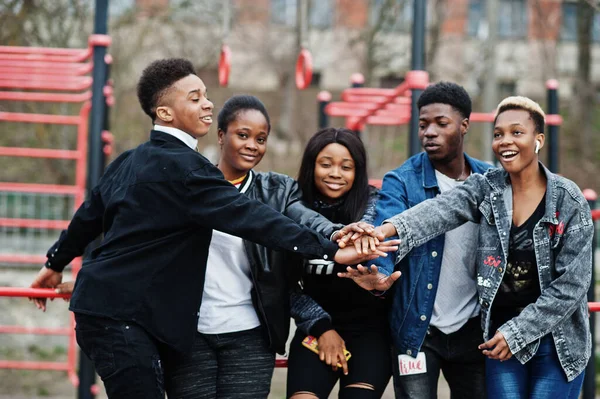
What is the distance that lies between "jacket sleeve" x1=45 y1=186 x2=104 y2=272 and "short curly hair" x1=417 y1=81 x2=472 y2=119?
1.31 meters

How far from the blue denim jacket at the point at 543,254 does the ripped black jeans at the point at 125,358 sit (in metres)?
0.94

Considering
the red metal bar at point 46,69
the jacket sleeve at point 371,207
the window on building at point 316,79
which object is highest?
the window on building at point 316,79

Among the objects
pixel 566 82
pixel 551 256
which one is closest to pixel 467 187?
pixel 551 256

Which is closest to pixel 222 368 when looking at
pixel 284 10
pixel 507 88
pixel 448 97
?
pixel 448 97

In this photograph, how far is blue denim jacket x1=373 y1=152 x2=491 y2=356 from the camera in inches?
121

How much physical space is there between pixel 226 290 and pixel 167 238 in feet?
1.28

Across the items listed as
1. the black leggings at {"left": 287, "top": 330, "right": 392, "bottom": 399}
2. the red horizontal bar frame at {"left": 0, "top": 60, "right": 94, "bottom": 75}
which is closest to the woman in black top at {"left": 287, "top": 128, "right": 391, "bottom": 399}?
the black leggings at {"left": 287, "top": 330, "right": 392, "bottom": 399}

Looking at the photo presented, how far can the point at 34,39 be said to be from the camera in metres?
10.8

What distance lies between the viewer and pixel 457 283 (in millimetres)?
3135

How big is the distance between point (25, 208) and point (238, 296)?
651cm

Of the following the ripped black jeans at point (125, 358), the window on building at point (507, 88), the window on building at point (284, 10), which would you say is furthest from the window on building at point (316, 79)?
the ripped black jeans at point (125, 358)

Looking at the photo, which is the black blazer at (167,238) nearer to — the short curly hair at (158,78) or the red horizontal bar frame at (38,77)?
the short curly hair at (158,78)

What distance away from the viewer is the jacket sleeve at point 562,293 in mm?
2848

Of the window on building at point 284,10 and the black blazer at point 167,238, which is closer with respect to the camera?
the black blazer at point 167,238
